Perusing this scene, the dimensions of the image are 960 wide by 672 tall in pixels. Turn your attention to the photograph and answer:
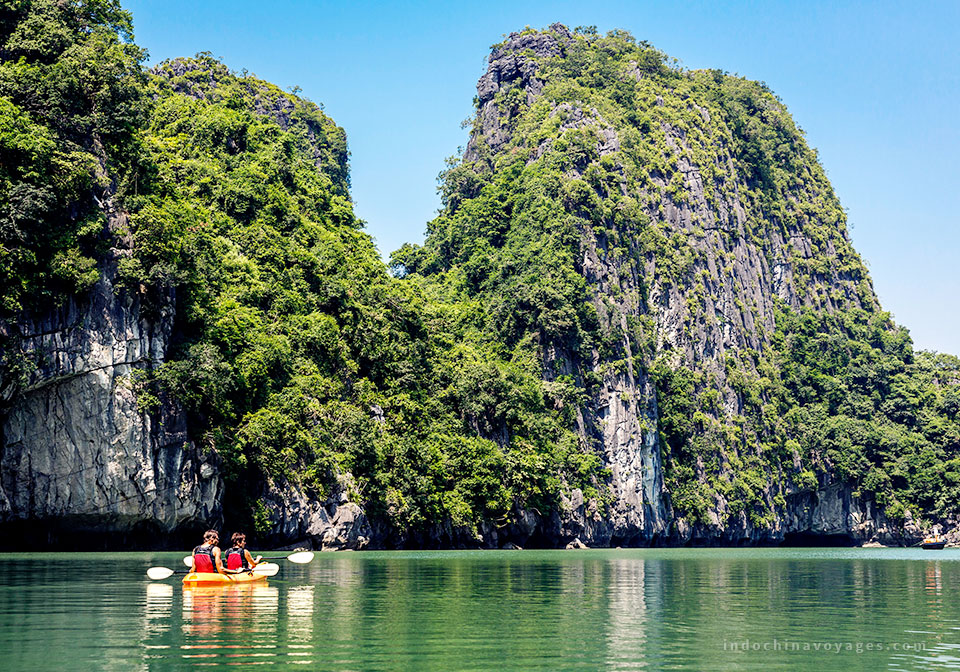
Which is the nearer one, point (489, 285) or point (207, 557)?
point (207, 557)

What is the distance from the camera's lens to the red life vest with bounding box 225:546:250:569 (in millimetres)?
22234

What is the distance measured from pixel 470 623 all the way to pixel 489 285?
58.8 m

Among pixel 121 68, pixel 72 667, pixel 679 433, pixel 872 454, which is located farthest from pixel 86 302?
pixel 872 454

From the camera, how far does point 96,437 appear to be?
36844 millimetres

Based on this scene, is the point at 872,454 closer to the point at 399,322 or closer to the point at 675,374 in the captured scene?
the point at 675,374

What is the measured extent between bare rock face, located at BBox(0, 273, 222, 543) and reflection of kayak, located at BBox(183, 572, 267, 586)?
16368 millimetres

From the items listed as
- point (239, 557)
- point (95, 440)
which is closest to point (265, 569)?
point (239, 557)

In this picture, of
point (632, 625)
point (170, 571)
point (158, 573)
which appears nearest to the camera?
point (632, 625)

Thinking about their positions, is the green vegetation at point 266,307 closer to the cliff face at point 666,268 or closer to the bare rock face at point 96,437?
the bare rock face at point 96,437

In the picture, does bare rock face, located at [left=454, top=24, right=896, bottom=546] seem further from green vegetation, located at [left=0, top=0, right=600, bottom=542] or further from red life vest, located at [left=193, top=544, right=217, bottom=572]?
red life vest, located at [left=193, top=544, right=217, bottom=572]

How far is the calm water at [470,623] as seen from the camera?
12.3 meters

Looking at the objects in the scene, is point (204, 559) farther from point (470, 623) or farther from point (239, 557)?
point (470, 623)

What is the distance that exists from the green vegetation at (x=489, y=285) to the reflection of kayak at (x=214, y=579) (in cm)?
1715

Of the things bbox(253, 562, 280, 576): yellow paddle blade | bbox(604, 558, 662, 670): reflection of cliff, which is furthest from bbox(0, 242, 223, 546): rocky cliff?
bbox(604, 558, 662, 670): reflection of cliff
